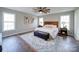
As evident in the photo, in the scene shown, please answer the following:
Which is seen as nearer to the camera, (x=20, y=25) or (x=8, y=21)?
(x=8, y=21)

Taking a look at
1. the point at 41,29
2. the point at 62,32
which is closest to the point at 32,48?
the point at 41,29

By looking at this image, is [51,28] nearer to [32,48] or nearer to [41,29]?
[41,29]

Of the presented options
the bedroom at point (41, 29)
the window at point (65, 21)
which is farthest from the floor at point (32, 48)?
the window at point (65, 21)

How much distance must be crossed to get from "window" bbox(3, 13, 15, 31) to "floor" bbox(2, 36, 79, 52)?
0.68ft

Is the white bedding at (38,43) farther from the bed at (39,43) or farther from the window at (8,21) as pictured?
the window at (8,21)

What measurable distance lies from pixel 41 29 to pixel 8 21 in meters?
0.69

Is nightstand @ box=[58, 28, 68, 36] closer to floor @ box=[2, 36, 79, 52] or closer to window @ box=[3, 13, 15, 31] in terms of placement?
floor @ box=[2, 36, 79, 52]

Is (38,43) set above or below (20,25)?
below

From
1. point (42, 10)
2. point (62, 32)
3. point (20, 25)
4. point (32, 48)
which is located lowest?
point (32, 48)

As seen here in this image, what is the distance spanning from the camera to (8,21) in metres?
1.57

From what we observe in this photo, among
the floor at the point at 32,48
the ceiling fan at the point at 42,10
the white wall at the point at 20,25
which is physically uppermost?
the ceiling fan at the point at 42,10

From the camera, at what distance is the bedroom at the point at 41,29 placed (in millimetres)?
1542
